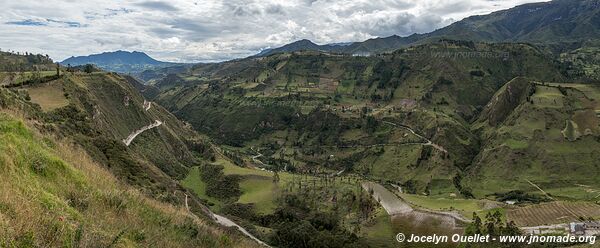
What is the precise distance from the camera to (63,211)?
13.9 m

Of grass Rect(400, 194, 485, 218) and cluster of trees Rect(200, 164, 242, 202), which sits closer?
grass Rect(400, 194, 485, 218)

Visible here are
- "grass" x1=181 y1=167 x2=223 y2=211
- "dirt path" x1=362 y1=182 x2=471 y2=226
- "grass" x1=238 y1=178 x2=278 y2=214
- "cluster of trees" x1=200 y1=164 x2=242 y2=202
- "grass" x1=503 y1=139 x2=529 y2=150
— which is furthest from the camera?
"grass" x1=503 y1=139 x2=529 y2=150

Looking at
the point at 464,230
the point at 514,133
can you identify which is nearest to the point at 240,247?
the point at 464,230

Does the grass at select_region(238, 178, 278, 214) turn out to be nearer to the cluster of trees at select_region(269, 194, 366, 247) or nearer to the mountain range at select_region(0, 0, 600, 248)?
the mountain range at select_region(0, 0, 600, 248)

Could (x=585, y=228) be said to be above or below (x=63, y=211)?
below

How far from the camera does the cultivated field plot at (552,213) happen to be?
9112cm

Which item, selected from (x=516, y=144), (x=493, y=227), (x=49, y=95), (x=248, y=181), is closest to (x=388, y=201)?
(x=493, y=227)

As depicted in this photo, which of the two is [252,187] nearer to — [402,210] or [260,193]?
[260,193]

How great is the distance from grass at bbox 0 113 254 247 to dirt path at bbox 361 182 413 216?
88560mm

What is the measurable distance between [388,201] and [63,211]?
108 m

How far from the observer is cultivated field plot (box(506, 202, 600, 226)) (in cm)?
9112

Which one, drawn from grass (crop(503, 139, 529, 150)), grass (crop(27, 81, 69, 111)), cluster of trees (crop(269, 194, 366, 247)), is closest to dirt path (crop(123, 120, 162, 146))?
grass (crop(27, 81, 69, 111))

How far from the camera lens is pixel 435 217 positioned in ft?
333

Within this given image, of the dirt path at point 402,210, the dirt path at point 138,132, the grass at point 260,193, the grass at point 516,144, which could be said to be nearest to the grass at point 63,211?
the dirt path at point 402,210
